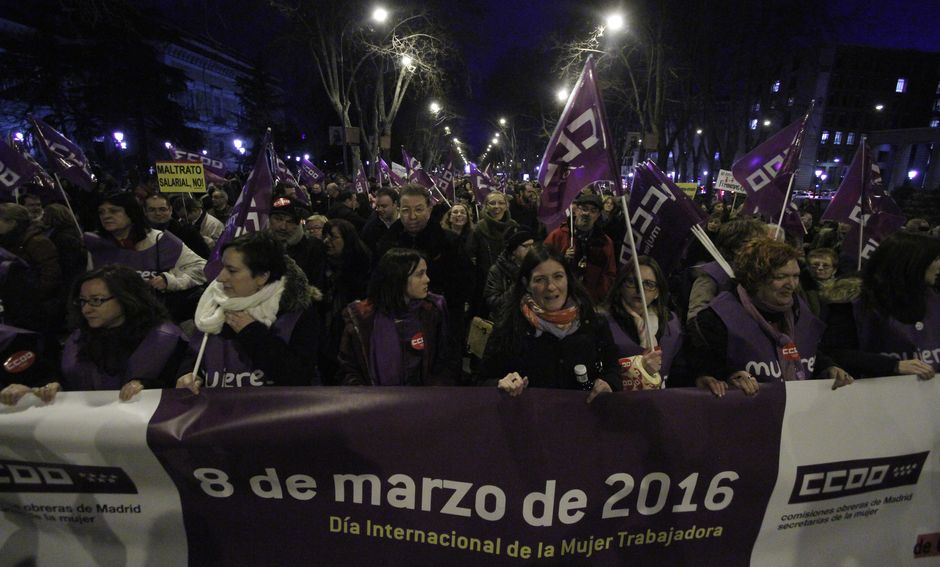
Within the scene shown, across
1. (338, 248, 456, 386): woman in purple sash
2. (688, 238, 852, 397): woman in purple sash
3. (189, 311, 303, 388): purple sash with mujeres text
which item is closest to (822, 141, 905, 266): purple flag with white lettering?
(688, 238, 852, 397): woman in purple sash

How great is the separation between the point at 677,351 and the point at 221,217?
860 cm

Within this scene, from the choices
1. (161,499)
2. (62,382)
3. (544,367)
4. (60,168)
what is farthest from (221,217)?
(544,367)

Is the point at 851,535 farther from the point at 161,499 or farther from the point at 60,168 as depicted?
the point at 60,168

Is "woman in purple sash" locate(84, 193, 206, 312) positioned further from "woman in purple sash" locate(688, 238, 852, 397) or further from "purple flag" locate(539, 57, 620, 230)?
"woman in purple sash" locate(688, 238, 852, 397)

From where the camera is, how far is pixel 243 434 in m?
2.51

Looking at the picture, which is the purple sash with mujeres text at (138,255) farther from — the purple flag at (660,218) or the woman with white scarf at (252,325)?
the purple flag at (660,218)

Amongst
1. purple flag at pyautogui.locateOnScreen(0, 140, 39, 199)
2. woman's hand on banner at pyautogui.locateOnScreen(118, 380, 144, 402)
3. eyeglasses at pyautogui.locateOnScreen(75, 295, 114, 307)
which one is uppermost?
purple flag at pyautogui.locateOnScreen(0, 140, 39, 199)

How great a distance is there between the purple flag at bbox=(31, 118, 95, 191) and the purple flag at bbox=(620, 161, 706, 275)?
6555 millimetres

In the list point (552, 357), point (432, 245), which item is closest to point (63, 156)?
point (432, 245)

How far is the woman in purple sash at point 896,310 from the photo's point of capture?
3090mm

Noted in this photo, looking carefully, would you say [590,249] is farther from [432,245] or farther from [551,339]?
[551,339]

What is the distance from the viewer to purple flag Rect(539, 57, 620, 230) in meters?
3.17

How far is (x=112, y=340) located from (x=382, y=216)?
3.57 meters

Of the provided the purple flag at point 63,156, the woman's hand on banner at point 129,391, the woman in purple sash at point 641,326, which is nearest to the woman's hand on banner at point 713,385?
the woman in purple sash at point 641,326
